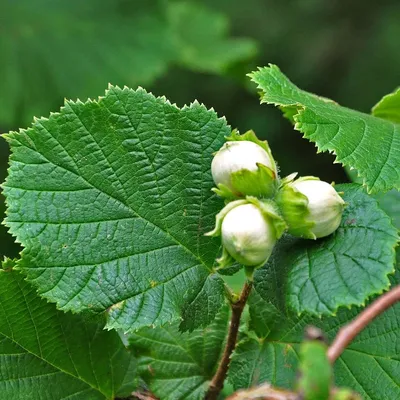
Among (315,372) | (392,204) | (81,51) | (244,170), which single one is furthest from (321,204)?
(81,51)

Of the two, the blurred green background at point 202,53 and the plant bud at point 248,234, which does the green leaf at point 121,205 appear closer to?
the plant bud at point 248,234

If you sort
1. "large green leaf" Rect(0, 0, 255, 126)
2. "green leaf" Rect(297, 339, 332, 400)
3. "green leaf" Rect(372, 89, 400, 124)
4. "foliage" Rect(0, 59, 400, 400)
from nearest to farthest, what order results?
1. "green leaf" Rect(297, 339, 332, 400)
2. "foliage" Rect(0, 59, 400, 400)
3. "green leaf" Rect(372, 89, 400, 124)
4. "large green leaf" Rect(0, 0, 255, 126)

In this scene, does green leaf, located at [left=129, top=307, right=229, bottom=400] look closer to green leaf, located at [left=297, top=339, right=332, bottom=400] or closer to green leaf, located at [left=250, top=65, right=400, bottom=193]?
green leaf, located at [left=250, top=65, right=400, bottom=193]

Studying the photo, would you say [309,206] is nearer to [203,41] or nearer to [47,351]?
[47,351]

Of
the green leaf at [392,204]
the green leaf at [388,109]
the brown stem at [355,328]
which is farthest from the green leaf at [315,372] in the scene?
the green leaf at [392,204]

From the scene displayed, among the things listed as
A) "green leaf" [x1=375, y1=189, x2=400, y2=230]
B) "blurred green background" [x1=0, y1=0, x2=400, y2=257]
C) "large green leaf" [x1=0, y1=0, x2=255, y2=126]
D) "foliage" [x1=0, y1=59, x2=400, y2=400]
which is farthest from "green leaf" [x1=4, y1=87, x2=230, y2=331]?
"large green leaf" [x1=0, y1=0, x2=255, y2=126]
